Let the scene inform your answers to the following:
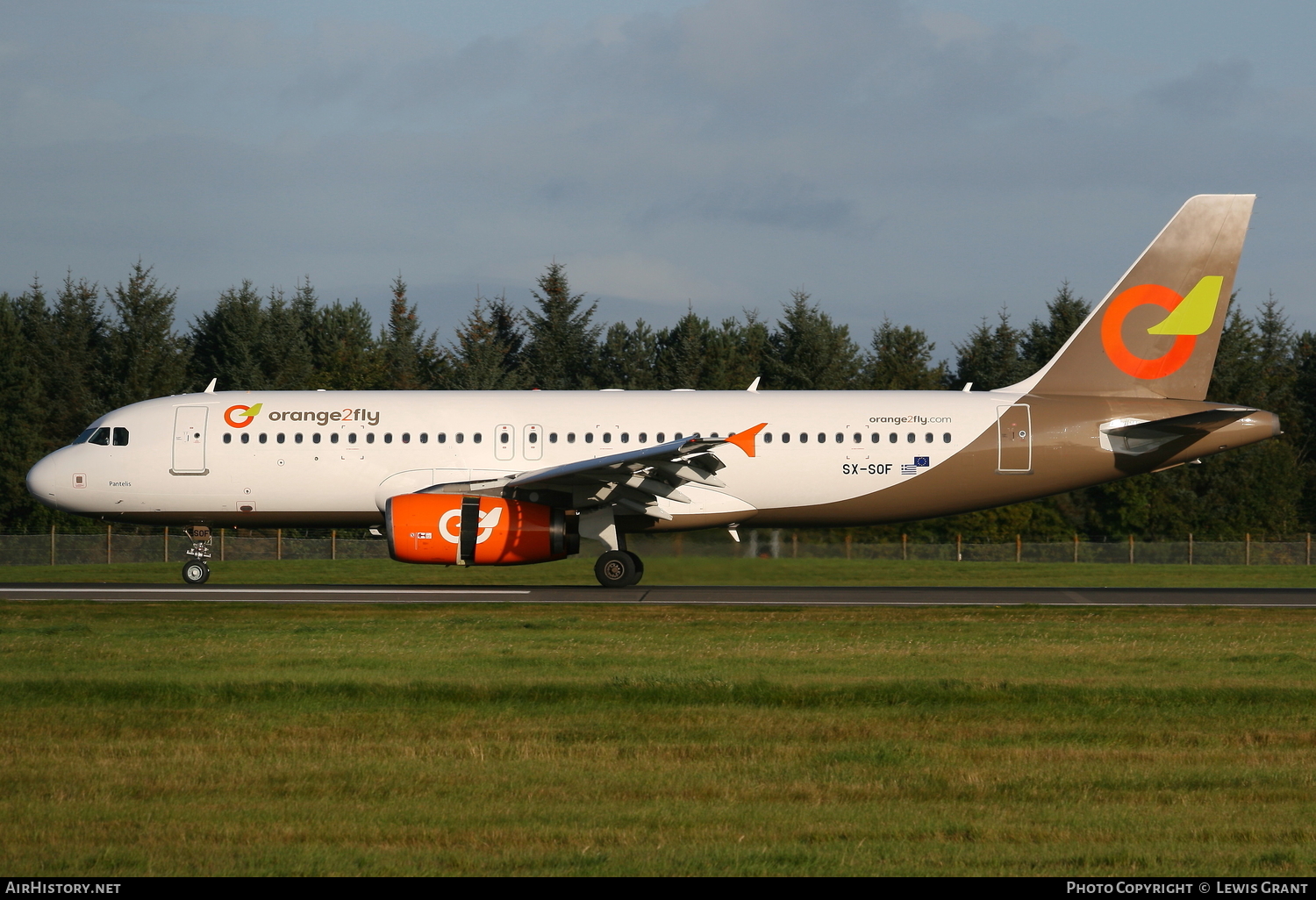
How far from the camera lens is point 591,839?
721 centimetres

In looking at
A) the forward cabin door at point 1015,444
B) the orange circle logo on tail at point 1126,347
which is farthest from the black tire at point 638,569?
the orange circle logo on tail at point 1126,347

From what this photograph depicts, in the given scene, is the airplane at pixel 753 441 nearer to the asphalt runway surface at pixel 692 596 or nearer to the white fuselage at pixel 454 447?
the white fuselage at pixel 454 447

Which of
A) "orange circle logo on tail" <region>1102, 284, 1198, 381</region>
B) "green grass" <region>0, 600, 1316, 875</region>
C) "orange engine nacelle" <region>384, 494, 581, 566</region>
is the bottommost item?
"green grass" <region>0, 600, 1316, 875</region>

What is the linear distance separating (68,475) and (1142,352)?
20097 millimetres

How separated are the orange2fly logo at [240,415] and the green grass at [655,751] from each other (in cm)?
864

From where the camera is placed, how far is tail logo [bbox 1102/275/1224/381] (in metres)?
25.1

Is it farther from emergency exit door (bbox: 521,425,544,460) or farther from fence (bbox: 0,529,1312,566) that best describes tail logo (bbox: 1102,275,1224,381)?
fence (bbox: 0,529,1312,566)

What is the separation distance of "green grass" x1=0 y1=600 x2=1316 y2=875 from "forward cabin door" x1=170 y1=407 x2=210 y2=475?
843 centimetres

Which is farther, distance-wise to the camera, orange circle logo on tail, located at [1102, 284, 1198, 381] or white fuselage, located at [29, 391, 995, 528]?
orange circle logo on tail, located at [1102, 284, 1198, 381]

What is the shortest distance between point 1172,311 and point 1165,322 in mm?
238

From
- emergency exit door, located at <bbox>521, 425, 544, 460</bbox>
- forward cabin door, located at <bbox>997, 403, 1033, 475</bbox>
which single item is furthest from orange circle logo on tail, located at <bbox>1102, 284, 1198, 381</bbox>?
emergency exit door, located at <bbox>521, 425, 544, 460</bbox>

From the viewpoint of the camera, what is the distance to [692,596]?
22359 millimetres
